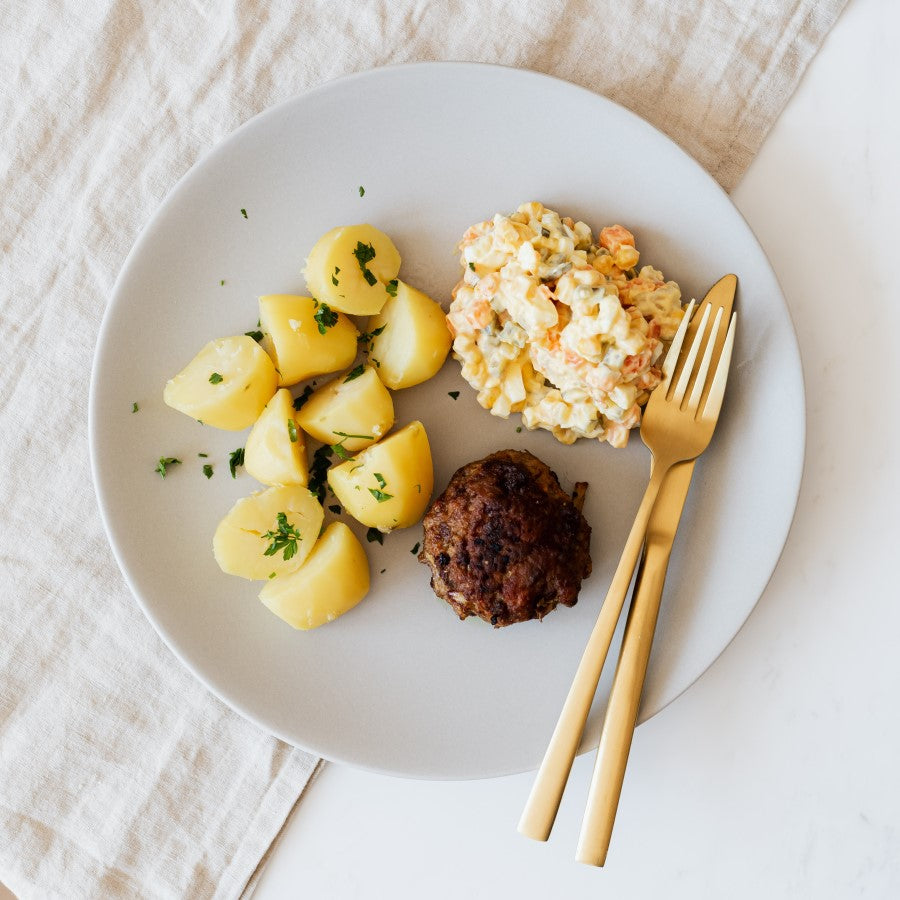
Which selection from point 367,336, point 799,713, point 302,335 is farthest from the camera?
point 799,713

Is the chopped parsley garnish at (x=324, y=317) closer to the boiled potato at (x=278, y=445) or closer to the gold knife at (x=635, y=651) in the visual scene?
the boiled potato at (x=278, y=445)

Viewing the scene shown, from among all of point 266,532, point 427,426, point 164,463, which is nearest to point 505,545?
point 427,426

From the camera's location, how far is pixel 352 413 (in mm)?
2691

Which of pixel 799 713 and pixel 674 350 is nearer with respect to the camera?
pixel 674 350

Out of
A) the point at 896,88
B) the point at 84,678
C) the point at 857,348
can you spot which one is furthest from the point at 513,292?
the point at 84,678

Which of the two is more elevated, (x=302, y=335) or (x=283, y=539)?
(x=302, y=335)

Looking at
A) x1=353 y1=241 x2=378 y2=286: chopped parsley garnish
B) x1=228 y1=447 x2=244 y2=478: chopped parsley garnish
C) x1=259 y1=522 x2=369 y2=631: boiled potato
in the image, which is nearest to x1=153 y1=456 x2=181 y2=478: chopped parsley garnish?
x1=228 y1=447 x2=244 y2=478: chopped parsley garnish

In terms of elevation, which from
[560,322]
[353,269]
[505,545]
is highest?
[560,322]

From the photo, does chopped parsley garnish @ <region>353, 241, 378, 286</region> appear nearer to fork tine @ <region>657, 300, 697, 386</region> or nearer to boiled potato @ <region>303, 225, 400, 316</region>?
boiled potato @ <region>303, 225, 400, 316</region>

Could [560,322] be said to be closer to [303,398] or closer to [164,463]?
[303,398]

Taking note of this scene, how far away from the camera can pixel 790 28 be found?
9.39 feet

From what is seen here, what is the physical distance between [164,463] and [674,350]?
1772 millimetres

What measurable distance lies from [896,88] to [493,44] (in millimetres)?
1424

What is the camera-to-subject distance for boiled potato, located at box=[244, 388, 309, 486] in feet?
8.87
